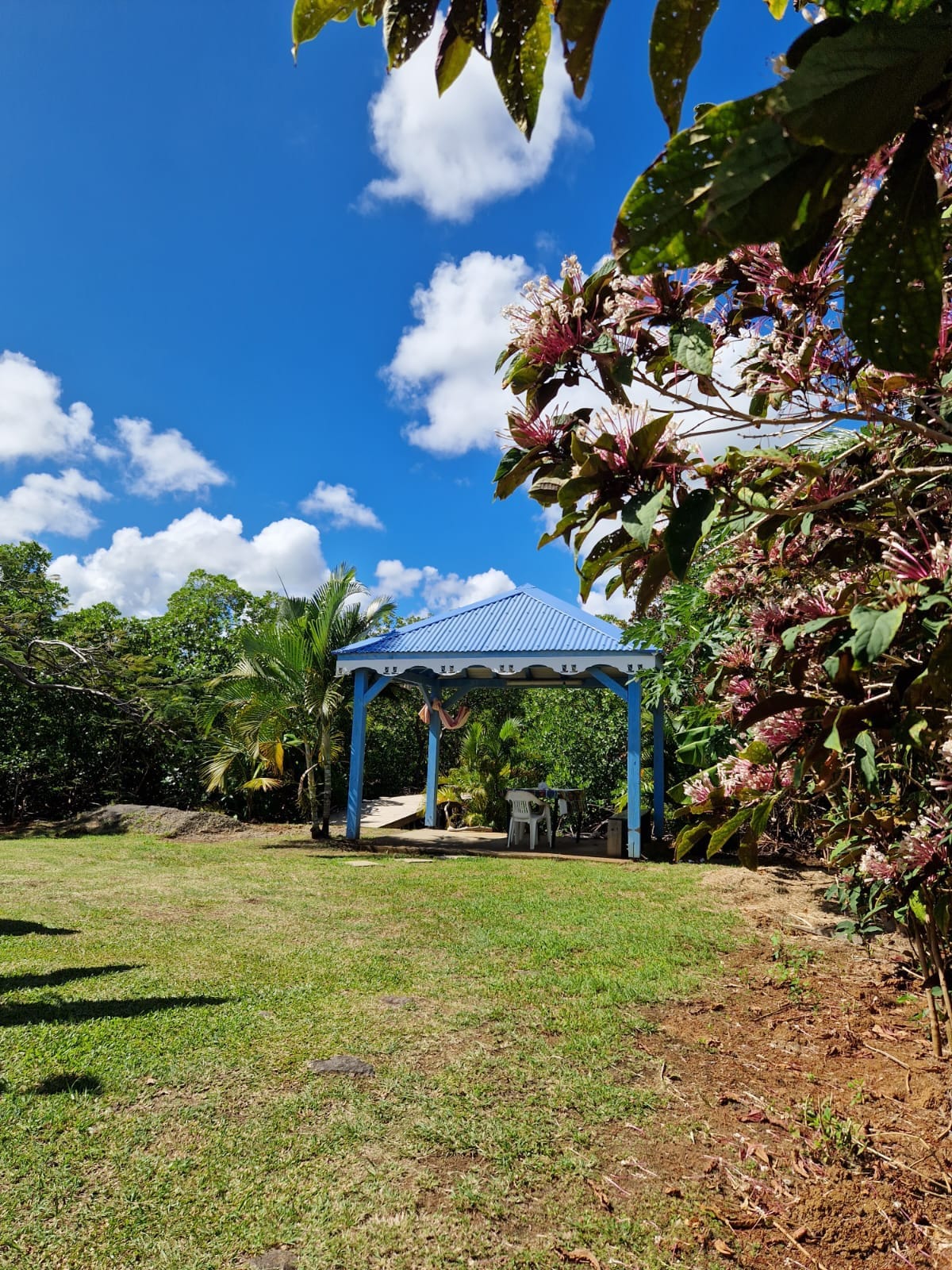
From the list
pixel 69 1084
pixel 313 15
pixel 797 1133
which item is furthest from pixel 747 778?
pixel 69 1084

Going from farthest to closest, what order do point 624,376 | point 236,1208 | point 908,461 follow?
point 236,1208, point 908,461, point 624,376

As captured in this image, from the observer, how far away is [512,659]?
1103 centimetres

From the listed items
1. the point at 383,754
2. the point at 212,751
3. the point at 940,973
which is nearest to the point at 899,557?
the point at 940,973

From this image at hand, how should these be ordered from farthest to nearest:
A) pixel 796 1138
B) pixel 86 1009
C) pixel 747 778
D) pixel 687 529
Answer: pixel 86 1009
pixel 796 1138
pixel 747 778
pixel 687 529

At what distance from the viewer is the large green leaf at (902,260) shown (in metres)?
0.62

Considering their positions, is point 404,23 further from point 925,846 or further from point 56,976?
point 56,976

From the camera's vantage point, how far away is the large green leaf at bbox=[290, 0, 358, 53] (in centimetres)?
77

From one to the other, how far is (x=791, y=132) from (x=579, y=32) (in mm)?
398

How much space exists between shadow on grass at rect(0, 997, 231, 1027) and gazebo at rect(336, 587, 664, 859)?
705 centimetres

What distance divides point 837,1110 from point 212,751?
13.0 m

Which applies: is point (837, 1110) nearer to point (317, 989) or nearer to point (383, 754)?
point (317, 989)

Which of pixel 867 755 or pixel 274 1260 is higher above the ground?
pixel 867 755

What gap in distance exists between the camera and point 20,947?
5.11 meters

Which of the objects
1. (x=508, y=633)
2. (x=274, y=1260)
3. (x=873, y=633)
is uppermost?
(x=508, y=633)
